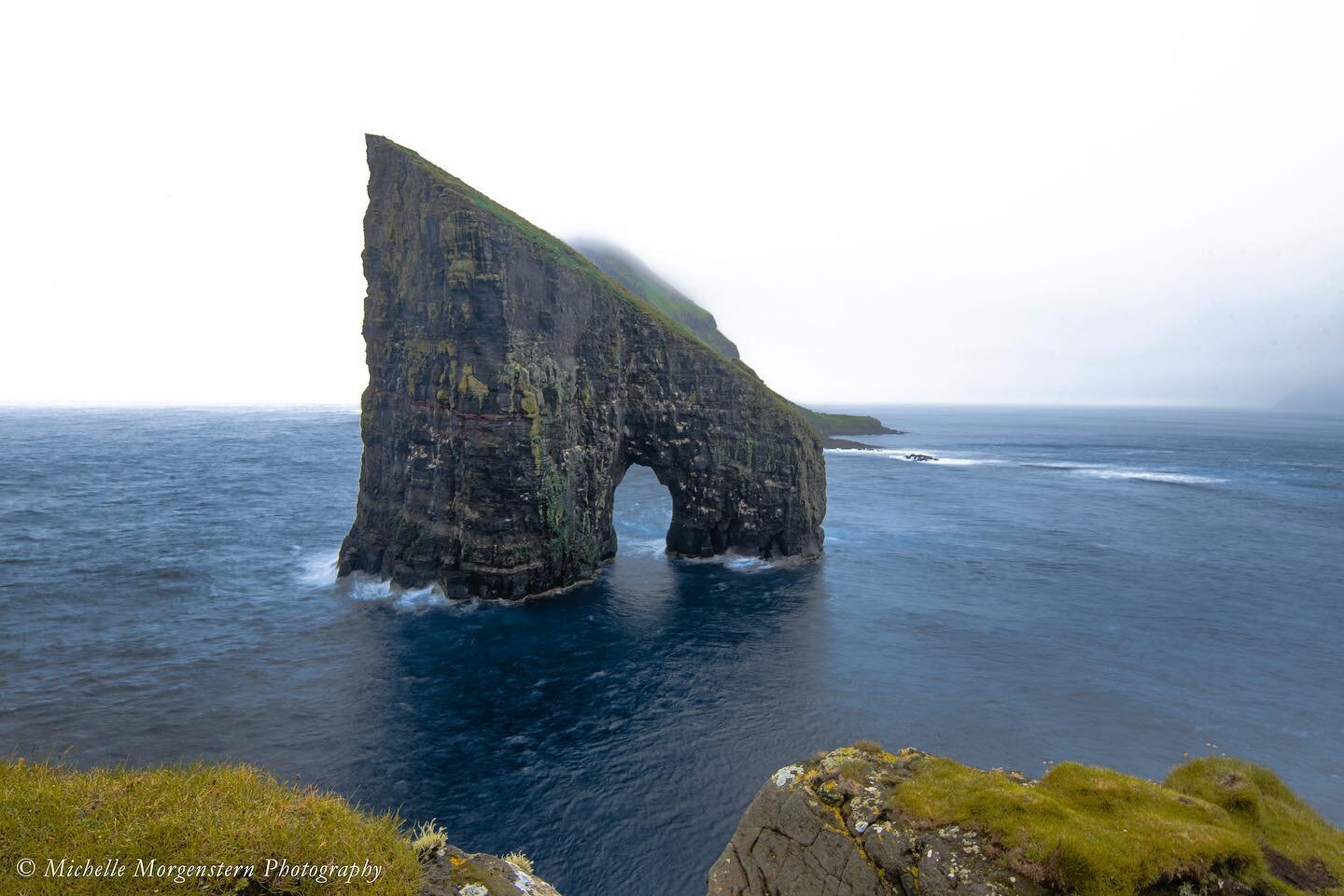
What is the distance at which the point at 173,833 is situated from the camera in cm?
681

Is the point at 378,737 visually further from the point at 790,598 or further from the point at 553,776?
the point at 790,598

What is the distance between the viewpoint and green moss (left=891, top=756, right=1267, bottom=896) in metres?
9.69

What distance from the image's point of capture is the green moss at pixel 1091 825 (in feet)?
31.8

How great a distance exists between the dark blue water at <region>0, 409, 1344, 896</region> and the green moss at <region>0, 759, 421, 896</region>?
43.3 feet

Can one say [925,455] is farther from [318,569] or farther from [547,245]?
[318,569]

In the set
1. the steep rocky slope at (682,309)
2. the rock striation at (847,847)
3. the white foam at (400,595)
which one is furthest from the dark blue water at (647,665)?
the steep rocky slope at (682,309)

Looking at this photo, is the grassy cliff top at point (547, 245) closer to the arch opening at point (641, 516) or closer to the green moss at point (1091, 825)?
the arch opening at point (641, 516)

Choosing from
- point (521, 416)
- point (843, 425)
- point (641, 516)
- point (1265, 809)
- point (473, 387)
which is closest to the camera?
point (1265, 809)

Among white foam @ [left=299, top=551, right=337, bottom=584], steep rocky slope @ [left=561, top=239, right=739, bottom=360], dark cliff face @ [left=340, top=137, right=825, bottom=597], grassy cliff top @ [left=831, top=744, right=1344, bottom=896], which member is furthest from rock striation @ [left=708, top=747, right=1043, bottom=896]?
steep rocky slope @ [left=561, top=239, right=739, bottom=360]

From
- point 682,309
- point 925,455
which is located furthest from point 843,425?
point 682,309

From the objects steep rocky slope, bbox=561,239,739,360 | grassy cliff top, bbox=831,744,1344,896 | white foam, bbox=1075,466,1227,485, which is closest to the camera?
grassy cliff top, bbox=831,744,1344,896

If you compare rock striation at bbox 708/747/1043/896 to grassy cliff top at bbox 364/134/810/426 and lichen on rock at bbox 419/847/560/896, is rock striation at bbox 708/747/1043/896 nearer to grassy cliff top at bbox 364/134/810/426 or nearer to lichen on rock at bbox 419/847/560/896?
lichen on rock at bbox 419/847/560/896

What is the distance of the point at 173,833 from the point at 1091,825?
1421cm

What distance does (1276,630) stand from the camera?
3900 cm
